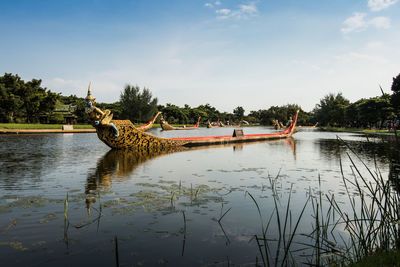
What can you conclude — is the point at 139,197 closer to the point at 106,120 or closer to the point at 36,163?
the point at 36,163

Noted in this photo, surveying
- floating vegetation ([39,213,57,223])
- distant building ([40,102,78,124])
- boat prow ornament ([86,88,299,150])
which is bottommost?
floating vegetation ([39,213,57,223])

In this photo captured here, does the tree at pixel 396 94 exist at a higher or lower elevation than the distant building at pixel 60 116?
higher

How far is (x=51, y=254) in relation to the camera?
135 inches

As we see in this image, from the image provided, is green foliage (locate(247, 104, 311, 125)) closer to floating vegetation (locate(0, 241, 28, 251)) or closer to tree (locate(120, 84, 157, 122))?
tree (locate(120, 84, 157, 122))

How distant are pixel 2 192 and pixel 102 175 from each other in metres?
2.87

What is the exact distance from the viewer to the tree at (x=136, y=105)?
73125 millimetres

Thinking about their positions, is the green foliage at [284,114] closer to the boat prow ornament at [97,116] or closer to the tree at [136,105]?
the tree at [136,105]

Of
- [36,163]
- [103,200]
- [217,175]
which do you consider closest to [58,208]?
[103,200]

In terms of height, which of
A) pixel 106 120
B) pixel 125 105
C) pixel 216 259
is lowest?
pixel 216 259

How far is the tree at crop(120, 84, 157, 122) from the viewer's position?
240 ft

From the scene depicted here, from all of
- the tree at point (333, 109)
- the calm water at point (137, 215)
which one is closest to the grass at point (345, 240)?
the calm water at point (137, 215)

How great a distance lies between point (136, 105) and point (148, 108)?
3.46 metres

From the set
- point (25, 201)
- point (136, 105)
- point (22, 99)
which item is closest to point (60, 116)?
point (22, 99)

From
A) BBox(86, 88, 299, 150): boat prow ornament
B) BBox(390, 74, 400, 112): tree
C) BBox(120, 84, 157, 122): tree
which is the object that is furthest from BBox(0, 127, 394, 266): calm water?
BBox(120, 84, 157, 122): tree
